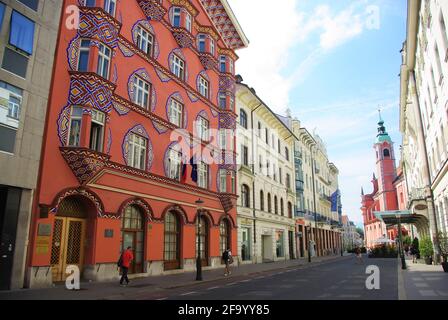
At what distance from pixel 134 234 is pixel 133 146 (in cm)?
486

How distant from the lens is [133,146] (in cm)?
2045

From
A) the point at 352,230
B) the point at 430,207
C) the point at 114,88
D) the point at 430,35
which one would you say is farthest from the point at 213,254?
the point at 352,230

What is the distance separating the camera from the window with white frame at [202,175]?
89.0 ft

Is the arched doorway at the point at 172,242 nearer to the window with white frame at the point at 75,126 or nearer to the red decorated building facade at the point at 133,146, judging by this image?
the red decorated building facade at the point at 133,146

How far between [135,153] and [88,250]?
19.6 feet

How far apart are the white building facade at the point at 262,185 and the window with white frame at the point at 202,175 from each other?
218 inches

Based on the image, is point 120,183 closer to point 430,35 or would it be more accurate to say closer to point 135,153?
point 135,153

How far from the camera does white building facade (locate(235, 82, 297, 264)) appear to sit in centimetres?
3403

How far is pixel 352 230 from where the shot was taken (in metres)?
176

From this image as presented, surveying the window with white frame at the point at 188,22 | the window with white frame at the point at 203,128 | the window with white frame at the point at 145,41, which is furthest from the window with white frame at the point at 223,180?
the window with white frame at the point at 145,41

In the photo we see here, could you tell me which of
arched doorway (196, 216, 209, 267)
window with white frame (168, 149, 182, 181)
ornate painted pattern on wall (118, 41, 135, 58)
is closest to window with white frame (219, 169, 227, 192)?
arched doorway (196, 216, 209, 267)

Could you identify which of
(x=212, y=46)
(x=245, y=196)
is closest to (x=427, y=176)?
(x=245, y=196)

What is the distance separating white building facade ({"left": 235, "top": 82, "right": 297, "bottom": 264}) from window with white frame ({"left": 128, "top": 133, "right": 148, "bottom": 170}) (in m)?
13.1

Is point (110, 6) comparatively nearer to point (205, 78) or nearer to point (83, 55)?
point (83, 55)
